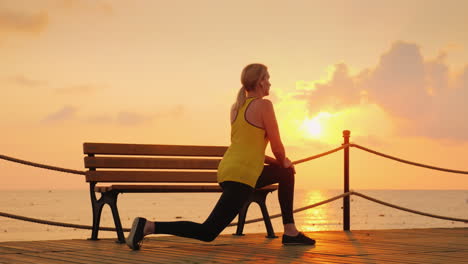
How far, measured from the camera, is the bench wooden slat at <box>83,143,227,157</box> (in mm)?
8352

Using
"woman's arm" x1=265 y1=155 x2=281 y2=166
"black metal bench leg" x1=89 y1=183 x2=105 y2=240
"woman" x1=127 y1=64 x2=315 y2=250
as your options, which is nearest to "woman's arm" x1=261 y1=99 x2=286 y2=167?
"woman" x1=127 y1=64 x2=315 y2=250

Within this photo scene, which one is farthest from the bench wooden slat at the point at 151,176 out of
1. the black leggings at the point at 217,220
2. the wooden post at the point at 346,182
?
the wooden post at the point at 346,182

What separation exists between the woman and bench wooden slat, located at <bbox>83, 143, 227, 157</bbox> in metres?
1.61

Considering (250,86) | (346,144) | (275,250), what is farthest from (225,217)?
(346,144)

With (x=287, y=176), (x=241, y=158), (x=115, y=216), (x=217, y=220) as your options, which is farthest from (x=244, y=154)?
(x=115, y=216)

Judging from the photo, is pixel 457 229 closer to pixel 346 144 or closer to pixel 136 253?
pixel 346 144

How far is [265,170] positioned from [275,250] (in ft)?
2.70

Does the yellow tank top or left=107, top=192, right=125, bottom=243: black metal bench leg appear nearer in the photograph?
the yellow tank top

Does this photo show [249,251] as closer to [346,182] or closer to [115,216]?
[115,216]

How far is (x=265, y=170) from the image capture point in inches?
301

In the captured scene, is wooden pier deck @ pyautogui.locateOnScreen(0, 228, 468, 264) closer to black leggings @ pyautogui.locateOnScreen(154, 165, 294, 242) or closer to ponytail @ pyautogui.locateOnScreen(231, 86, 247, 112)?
black leggings @ pyautogui.locateOnScreen(154, 165, 294, 242)

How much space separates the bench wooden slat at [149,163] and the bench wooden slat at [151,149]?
0.27ft

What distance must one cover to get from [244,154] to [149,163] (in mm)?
1803

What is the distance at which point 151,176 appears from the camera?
855 centimetres
